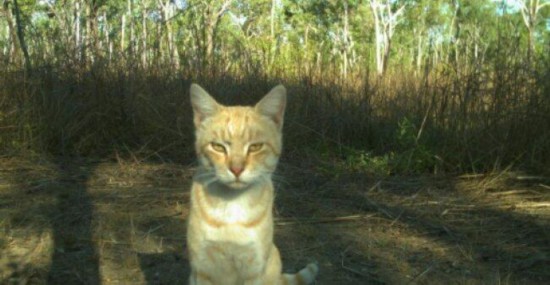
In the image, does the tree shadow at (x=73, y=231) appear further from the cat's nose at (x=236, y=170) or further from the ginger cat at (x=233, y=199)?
the cat's nose at (x=236, y=170)

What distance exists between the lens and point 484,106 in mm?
5723

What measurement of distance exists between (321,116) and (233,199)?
4.12 meters

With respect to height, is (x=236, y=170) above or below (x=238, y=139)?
below

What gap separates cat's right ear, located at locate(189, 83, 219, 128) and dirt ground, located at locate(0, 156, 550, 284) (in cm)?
98

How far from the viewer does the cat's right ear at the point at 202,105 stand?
3.01 m

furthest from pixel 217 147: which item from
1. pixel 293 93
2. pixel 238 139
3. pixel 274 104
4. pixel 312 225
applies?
pixel 293 93

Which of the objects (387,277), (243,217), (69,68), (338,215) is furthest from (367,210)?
(69,68)

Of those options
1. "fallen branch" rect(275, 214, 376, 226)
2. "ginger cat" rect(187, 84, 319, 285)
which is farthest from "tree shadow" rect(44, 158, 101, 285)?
"fallen branch" rect(275, 214, 376, 226)

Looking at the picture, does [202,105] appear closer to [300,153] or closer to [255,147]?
[255,147]

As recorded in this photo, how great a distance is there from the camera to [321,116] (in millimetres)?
6863

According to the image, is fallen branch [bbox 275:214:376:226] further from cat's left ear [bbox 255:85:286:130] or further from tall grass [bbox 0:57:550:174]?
tall grass [bbox 0:57:550:174]

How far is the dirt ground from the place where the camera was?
3.47 metres

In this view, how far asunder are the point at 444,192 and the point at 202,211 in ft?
9.76

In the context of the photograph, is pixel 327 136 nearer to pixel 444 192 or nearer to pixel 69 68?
pixel 444 192
